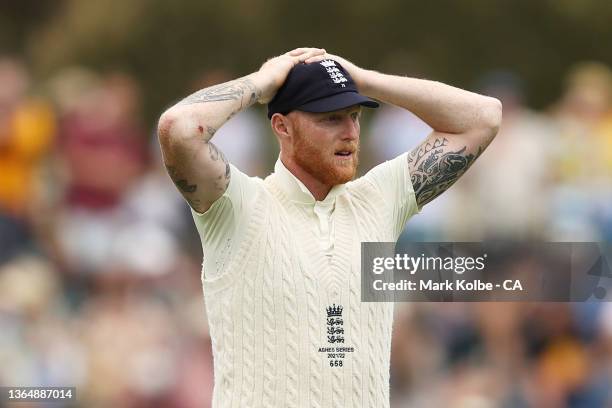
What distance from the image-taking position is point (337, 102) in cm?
734

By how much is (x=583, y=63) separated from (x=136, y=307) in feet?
27.1

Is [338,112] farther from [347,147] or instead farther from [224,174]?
[224,174]

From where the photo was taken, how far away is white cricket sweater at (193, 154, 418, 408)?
7.18 m

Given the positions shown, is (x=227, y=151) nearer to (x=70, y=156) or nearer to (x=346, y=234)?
(x=70, y=156)

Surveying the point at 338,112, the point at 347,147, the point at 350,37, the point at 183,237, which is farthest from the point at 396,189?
the point at 350,37

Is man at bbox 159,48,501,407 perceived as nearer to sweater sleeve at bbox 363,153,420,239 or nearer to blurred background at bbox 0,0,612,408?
sweater sleeve at bbox 363,153,420,239

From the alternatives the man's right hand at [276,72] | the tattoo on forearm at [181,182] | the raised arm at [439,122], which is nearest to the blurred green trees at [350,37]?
the raised arm at [439,122]

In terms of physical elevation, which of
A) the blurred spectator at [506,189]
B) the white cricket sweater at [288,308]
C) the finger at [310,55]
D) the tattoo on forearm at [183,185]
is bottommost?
the white cricket sweater at [288,308]

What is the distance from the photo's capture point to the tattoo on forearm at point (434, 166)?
770cm

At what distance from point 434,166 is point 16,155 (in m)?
7.23

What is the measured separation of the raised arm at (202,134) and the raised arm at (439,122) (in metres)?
0.56

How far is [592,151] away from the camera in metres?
14.3

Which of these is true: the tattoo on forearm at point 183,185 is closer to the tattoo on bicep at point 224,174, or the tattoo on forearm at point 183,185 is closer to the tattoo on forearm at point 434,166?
the tattoo on bicep at point 224,174

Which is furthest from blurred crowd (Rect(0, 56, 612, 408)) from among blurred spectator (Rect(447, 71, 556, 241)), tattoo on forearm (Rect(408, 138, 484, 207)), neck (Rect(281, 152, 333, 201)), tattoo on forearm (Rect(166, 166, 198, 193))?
tattoo on forearm (Rect(166, 166, 198, 193))
